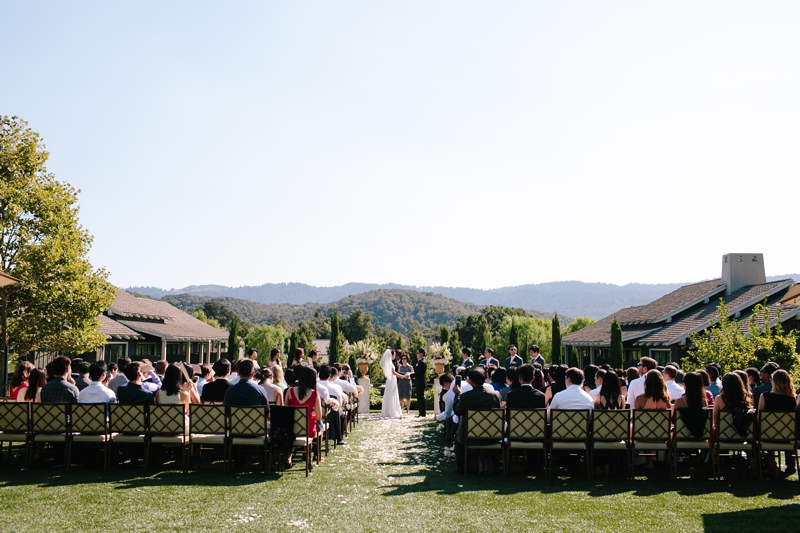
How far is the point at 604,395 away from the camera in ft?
31.0

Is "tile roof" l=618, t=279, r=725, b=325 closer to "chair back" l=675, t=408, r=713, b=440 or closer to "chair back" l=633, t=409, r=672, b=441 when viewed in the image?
"chair back" l=675, t=408, r=713, b=440

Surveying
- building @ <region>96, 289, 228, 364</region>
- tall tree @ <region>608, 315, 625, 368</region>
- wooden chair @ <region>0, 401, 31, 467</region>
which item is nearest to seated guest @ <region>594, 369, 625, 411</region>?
wooden chair @ <region>0, 401, 31, 467</region>

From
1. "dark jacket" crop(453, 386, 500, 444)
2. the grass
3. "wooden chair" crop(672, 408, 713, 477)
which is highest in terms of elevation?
"dark jacket" crop(453, 386, 500, 444)

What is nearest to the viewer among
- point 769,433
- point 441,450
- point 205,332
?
point 769,433

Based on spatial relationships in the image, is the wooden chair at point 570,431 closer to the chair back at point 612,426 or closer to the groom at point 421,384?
the chair back at point 612,426

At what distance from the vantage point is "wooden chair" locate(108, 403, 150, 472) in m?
9.05

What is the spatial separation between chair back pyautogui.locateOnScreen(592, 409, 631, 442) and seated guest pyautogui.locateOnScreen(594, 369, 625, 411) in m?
0.47

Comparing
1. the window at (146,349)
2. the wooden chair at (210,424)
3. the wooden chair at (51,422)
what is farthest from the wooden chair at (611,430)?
the window at (146,349)

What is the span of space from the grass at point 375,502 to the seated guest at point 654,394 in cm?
108

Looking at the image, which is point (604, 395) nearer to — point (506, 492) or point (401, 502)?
point (506, 492)

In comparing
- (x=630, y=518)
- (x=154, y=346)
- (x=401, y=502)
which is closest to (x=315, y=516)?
(x=401, y=502)

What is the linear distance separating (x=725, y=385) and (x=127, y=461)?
31.6 ft

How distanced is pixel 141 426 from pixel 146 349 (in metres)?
32.4

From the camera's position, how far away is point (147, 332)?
3438cm
